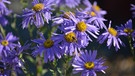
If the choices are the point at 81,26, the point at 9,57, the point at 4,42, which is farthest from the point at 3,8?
the point at 81,26

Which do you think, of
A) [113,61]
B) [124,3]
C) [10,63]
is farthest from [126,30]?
[124,3]

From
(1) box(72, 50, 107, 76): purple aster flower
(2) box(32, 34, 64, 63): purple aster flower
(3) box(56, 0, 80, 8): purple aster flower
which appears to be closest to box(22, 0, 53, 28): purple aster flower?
(2) box(32, 34, 64, 63): purple aster flower

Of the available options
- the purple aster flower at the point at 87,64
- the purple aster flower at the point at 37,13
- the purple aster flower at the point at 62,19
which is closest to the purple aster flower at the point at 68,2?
the purple aster flower at the point at 37,13

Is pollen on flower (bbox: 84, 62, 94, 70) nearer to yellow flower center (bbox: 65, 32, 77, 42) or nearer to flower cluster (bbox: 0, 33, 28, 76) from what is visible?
yellow flower center (bbox: 65, 32, 77, 42)

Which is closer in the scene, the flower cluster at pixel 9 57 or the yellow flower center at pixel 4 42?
the flower cluster at pixel 9 57

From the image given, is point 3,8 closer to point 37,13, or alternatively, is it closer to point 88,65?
point 37,13

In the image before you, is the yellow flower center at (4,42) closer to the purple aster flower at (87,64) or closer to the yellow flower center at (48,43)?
the yellow flower center at (48,43)

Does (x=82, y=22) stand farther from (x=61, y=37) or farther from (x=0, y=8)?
(x=0, y=8)

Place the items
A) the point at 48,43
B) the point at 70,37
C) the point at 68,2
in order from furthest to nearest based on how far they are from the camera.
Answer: the point at 68,2, the point at 48,43, the point at 70,37
